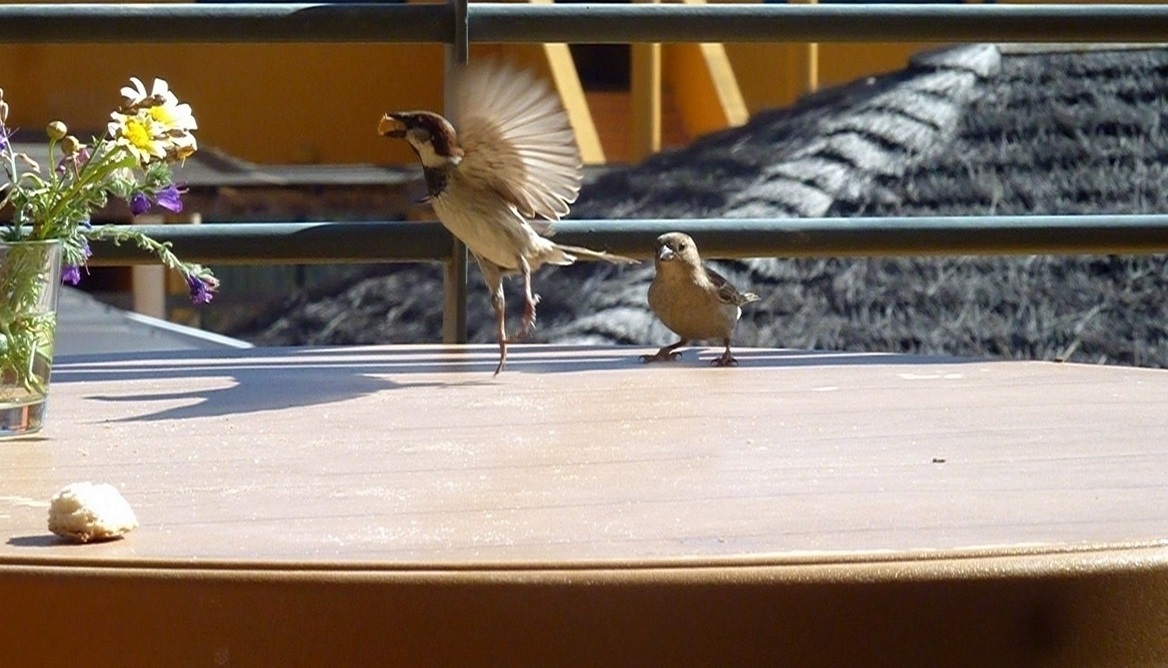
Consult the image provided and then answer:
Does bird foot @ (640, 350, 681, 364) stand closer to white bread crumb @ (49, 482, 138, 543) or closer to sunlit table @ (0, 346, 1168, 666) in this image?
sunlit table @ (0, 346, 1168, 666)

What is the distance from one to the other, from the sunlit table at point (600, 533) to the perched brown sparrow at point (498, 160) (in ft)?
1.65

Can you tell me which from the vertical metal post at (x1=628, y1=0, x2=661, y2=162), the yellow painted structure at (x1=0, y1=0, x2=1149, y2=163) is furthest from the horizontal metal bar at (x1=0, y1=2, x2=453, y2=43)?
the vertical metal post at (x1=628, y1=0, x2=661, y2=162)

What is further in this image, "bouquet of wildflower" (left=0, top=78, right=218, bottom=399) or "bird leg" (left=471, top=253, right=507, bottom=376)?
"bird leg" (left=471, top=253, right=507, bottom=376)

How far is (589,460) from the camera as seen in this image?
1.38 m

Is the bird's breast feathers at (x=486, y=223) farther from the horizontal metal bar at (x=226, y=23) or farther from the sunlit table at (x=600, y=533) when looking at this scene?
the sunlit table at (x=600, y=533)

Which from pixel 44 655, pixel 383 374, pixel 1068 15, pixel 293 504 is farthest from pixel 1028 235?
pixel 44 655

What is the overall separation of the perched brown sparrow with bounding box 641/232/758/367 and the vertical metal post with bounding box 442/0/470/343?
39cm

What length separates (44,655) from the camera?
3.20 feet

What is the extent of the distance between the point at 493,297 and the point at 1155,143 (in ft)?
13.8

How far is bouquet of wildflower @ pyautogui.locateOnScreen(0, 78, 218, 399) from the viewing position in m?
1.42

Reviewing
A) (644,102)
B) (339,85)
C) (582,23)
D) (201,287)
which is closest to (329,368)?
(201,287)

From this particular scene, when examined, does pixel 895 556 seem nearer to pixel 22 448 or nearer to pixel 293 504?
pixel 293 504

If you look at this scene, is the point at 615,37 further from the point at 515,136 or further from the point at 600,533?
the point at 600,533

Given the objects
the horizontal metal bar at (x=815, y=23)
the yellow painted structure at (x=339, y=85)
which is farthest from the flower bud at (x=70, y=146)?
the yellow painted structure at (x=339, y=85)
